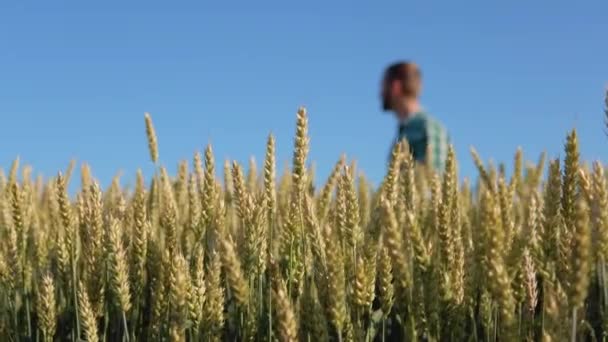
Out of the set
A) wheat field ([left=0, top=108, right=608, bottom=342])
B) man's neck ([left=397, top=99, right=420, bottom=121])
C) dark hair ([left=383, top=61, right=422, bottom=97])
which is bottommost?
wheat field ([left=0, top=108, right=608, bottom=342])

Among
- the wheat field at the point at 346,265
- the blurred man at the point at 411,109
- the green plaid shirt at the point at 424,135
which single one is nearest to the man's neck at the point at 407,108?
the blurred man at the point at 411,109

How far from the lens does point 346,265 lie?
7.13 feet

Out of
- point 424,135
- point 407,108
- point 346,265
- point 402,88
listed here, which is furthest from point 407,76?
point 346,265

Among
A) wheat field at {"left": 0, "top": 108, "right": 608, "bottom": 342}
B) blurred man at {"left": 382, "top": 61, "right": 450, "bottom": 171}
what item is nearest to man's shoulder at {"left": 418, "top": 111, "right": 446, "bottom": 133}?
blurred man at {"left": 382, "top": 61, "right": 450, "bottom": 171}

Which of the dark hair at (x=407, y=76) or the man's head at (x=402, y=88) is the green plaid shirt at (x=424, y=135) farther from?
the dark hair at (x=407, y=76)

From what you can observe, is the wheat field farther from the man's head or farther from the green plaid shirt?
the man's head

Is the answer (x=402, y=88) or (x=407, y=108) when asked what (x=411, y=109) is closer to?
(x=407, y=108)

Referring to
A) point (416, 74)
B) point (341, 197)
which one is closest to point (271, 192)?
point (341, 197)

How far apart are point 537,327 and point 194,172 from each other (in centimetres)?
133

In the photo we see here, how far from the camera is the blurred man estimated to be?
6.56 m

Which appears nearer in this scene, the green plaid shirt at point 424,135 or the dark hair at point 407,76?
the green plaid shirt at point 424,135

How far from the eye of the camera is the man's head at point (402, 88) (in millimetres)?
7430

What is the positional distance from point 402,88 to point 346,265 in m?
5.51

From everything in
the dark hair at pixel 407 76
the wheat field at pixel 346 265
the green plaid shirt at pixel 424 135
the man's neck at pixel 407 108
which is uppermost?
the dark hair at pixel 407 76
